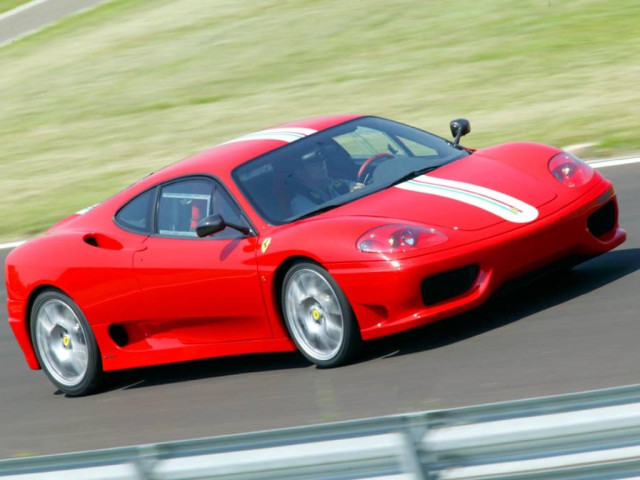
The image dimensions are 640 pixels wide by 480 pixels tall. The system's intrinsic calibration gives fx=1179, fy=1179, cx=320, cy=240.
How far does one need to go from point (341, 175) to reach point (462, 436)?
10.2ft

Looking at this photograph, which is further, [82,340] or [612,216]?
[82,340]

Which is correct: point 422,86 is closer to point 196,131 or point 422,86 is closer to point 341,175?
point 196,131

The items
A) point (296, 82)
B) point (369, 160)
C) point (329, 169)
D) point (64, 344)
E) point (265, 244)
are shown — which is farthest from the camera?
point (296, 82)

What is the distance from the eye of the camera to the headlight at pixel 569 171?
6406 mm

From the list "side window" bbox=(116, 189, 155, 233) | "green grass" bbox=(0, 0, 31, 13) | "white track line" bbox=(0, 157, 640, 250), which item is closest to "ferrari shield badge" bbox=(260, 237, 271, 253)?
"side window" bbox=(116, 189, 155, 233)

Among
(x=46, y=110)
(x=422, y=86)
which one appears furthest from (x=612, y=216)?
(x=46, y=110)

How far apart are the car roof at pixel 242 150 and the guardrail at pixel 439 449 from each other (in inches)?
115

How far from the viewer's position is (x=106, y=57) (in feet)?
68.8

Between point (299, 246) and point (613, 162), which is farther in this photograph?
point (613, 162)

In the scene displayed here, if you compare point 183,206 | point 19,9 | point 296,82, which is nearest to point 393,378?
point 183,206

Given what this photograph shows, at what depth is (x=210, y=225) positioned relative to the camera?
20.2ft

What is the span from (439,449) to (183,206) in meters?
3.41

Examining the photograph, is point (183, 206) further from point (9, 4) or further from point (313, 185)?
point (9, 4)

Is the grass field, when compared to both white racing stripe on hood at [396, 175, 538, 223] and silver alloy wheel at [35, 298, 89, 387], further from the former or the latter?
white racing stripe on hood at [396, 175, 538, 223]
